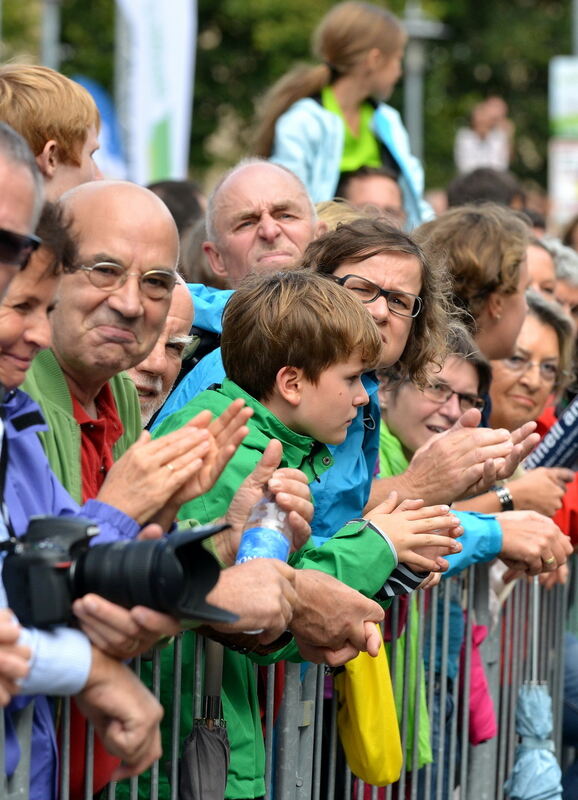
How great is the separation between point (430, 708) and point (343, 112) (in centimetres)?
407

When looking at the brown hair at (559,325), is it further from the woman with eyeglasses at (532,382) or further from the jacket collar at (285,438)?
the jacket collar at (285,438)

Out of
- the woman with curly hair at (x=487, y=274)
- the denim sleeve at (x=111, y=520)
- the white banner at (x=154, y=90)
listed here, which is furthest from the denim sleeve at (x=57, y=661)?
the white banner at (x=154, y=90)

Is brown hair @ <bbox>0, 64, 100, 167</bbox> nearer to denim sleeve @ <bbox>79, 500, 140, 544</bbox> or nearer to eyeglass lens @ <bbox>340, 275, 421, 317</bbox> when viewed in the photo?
eyeglass lens @ <bbox>340, 275, 421, 317</bbox>

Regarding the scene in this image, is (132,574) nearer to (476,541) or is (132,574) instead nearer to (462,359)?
(476,541)

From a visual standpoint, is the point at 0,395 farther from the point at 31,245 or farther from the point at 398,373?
the point at 398,373

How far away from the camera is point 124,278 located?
11.0ft

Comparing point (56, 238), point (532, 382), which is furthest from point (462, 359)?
point (56, 238)

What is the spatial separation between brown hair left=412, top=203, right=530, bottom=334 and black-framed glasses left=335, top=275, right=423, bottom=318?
0.90m

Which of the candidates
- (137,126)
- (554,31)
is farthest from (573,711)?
(554,31)

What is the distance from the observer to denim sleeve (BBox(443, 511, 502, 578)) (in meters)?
4.53

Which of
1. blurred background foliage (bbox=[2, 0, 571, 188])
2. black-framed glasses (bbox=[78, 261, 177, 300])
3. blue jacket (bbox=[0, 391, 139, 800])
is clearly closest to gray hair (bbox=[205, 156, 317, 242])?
black-framed glasses (bbox=[78, 261, 177, 300])

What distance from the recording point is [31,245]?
2633 millimetres

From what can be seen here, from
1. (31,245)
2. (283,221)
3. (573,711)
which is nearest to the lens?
(31,245)

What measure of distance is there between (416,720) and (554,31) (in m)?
31.8
